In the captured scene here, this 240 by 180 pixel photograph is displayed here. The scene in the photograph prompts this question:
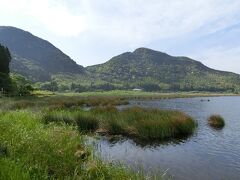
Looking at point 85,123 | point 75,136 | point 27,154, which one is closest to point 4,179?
point 27,154

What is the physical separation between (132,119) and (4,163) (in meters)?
19.8

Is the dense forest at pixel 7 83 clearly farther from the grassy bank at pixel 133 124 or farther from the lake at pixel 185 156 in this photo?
the lake at pixel 185 156

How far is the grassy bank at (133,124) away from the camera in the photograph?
2627cm

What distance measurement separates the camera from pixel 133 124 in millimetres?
27562

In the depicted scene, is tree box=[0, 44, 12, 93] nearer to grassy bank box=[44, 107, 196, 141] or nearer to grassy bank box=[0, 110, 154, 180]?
grassy bank box=[44, 107, 196, 141]

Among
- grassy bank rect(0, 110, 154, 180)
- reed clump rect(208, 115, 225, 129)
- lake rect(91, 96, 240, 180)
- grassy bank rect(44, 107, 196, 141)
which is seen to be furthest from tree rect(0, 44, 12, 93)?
grassy bank rect(0, 110, 154, 180)

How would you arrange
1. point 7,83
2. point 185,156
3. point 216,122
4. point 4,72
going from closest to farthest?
point 185,156 → point 216,122 → point 7,83 → point 4,72

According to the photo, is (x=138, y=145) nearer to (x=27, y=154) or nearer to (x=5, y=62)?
(x=27, y=154)

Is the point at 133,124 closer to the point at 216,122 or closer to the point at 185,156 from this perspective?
the point at 185,156

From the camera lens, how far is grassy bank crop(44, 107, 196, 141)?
26266 mm

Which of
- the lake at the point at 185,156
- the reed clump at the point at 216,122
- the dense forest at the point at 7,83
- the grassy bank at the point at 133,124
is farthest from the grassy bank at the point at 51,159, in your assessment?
the dense forest at the point at 7,83

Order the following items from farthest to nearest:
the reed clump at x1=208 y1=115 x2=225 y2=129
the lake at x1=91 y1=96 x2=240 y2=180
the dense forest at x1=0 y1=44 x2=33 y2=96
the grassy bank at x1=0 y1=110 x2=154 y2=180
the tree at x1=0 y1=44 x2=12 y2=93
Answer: the tree at x1=0 y1=44 x2=12 y2=93 → the dense forest at x1=0 y1=44 x2=33 y2=96 → the reed clump at x1=208 y1=115 x2=225 y2=129 → the lake at x1=91 y1=96 x2=240 y2=180 → the grassy bank at x1=0 y1=110 x2=154 y2=180

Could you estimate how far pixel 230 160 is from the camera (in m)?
20.5

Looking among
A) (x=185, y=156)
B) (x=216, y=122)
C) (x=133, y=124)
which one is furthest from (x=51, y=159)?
(x=216, y=122)
